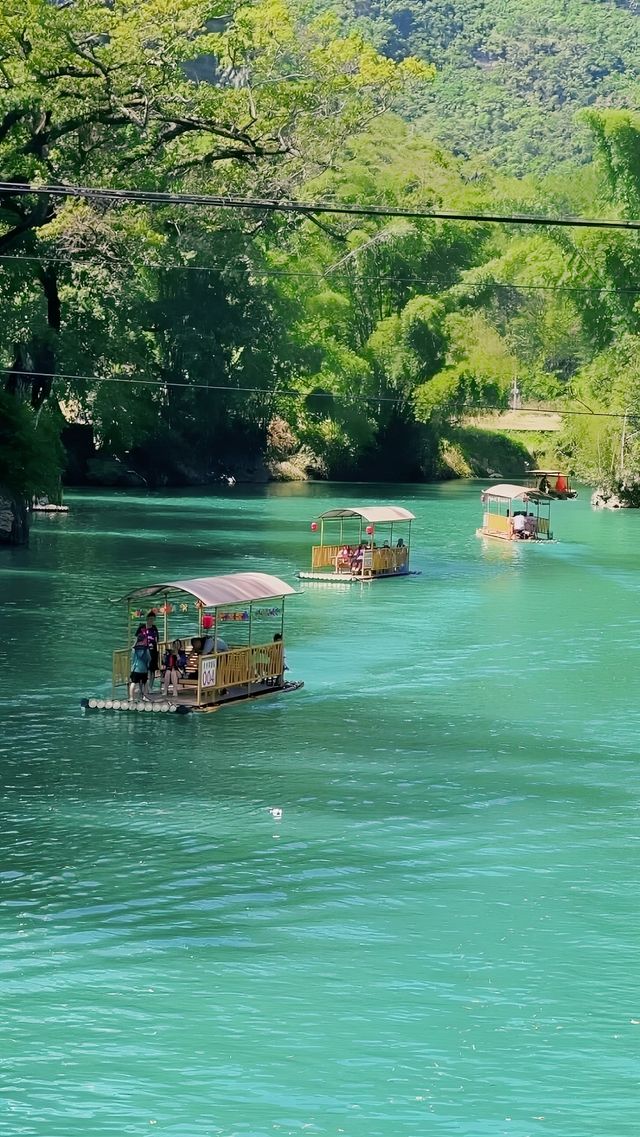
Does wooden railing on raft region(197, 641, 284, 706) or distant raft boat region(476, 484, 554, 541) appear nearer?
wooden railing on raft region(197, 641, 284, 706)

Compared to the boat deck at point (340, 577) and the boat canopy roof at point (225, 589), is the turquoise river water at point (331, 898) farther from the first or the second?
the boat deck at point (340, 577)

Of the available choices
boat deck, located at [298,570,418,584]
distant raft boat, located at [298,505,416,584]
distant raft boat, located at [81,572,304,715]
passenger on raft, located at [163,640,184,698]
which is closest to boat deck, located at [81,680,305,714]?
distant raft boat, located at [81,572,304,715]

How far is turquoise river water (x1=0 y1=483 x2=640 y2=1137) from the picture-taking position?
18.2 m

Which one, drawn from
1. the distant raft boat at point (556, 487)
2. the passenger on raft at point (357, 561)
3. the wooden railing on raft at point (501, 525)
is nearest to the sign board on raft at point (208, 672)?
the passenger on raft at point (357, 561)

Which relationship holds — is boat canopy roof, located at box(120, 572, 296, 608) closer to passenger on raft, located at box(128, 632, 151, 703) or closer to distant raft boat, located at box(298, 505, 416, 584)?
passenger on raft, located at box(128, 632, 151, 703)

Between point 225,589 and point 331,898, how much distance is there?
50.8 ft

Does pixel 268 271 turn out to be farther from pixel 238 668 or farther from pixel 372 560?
pixel 238 668

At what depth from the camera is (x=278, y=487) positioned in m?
121

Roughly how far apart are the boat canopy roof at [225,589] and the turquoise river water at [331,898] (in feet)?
8.20

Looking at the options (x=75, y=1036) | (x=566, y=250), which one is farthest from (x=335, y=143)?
(x=566, y=250)

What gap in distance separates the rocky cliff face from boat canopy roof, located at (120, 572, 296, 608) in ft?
99.8

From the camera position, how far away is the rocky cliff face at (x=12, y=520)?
230 feet

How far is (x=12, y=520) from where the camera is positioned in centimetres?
7012

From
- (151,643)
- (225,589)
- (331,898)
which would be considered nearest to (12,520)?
(225,589)
